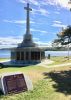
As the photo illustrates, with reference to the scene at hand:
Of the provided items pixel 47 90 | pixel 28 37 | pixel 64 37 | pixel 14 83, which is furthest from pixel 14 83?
pixel 28 37

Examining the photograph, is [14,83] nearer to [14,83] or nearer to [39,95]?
[14,83]

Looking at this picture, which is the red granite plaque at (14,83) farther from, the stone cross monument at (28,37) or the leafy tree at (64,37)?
the stone cross monument at (28,37)

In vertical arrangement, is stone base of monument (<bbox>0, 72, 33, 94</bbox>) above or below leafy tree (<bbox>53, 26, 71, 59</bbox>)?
below

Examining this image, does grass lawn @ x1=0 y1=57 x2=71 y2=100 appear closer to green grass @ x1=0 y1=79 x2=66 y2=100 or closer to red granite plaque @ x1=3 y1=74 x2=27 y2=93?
green grass @ x1=0 y1=79 x2=66 y2=100

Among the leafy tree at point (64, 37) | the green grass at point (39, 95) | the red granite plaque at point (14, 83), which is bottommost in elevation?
the green grass at point (39, 95)

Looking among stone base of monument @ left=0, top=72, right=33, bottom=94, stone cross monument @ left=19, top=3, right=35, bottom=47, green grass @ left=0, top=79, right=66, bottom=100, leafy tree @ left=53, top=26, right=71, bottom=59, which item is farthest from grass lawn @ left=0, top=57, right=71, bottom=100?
stone cross monument @ left=19, top=3, right=35, bottom=47

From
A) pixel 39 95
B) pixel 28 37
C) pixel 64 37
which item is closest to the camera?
pixel 39 95

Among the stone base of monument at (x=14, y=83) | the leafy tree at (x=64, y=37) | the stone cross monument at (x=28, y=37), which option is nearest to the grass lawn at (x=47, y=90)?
the stone base of monument at (x=14, y=83)

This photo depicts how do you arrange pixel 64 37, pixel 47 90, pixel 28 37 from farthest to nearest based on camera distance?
pixel 28 37
pixel 64 37
pixel 47 90

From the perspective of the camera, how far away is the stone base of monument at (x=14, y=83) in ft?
67.5

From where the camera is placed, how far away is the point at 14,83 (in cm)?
2092

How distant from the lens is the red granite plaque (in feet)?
67.7

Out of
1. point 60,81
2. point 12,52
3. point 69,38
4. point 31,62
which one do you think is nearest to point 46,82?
point 60,81

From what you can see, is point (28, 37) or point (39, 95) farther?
point (28, 37)
